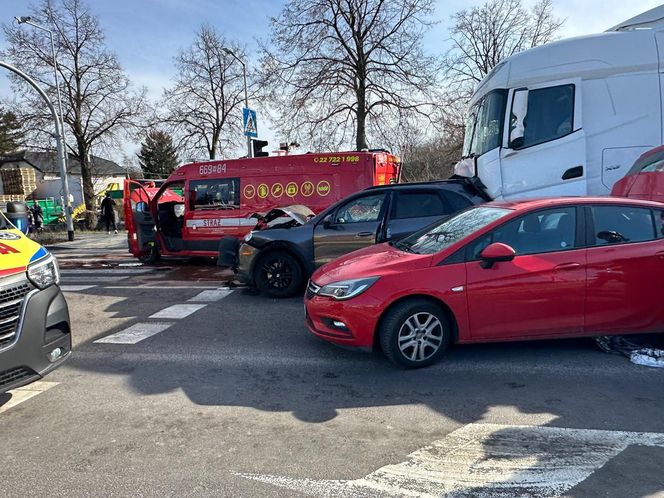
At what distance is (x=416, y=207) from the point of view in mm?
7207

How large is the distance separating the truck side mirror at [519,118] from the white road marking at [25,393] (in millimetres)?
6553

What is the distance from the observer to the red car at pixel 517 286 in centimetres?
420

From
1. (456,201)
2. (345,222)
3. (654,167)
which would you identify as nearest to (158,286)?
(345,222)

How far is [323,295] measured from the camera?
4.51 m

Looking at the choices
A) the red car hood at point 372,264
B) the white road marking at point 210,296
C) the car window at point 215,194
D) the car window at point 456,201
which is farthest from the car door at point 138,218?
the red car hood at point 372,264

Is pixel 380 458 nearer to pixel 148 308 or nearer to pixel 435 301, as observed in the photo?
pixel 435 301

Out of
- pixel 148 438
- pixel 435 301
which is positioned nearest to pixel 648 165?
pixel 435 301

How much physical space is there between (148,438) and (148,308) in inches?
164

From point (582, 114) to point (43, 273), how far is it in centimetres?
705

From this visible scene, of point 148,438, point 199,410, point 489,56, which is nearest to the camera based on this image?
point 148,438

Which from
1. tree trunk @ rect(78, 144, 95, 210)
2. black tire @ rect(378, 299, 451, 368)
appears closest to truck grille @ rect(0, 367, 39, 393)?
black tire @ rect(378, 299, 451, 368)

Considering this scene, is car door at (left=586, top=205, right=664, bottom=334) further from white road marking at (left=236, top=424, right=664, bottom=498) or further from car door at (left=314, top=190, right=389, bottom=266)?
car door at (left=314, top=190, right=389, bottom=266)

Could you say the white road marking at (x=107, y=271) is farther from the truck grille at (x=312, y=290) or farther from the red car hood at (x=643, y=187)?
the red car hood at (x=643, y=187)

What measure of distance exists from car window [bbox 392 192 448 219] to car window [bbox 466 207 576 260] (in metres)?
2.77
